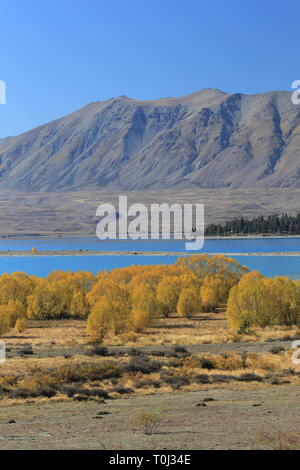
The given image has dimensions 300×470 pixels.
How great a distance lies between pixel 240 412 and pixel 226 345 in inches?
683

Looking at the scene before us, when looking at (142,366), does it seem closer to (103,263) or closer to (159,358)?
(159,358)

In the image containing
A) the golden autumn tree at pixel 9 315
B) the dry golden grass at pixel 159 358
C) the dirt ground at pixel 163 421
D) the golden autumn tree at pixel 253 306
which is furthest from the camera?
the golden autumn tree at pixel 253 306

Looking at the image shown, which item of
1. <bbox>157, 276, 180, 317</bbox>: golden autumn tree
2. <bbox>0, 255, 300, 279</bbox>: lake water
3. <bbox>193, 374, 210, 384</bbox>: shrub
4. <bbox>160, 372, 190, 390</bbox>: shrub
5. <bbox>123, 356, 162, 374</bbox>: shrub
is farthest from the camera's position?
<bbox>0, 255, 300, 279</bbox>: lake water

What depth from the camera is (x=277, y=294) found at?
4888 cm

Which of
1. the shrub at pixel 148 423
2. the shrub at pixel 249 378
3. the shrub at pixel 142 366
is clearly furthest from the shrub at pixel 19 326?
the shrub at pixel 148 423

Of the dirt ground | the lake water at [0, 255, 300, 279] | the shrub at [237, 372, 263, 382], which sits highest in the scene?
the lake water at [0, 255, 300, 279]

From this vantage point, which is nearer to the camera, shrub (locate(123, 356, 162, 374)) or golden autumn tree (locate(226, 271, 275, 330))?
shrub (locate(123, 356, 162, 374))

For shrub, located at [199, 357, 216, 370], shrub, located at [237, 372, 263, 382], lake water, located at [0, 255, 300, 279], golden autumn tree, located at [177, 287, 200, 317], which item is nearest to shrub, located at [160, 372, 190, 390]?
shrub, located at [237, 372, 263, 382]

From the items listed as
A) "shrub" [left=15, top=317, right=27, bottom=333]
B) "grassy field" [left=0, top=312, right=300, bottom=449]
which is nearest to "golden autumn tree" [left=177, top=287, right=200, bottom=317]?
"grassy field" [left=0, top=312, right=300, bottom=449]

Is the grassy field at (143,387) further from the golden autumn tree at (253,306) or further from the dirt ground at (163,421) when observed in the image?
the golden autumn tree at (253,306)

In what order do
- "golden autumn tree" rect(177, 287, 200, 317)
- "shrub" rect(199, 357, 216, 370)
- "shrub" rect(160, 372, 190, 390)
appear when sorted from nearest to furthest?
"shrub" rect(160, 372, 190, 390) < "shrub" rect(199, 357, 216, 370) < "golden autumn tree" rect(177, 287, 200, 317)

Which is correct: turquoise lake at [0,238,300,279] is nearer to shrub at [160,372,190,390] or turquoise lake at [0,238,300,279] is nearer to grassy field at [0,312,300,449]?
grassy field at [0,312,300,449]

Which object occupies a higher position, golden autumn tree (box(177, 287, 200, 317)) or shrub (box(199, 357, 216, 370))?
golden autumn tree (box(177, 287, 200, 317))
